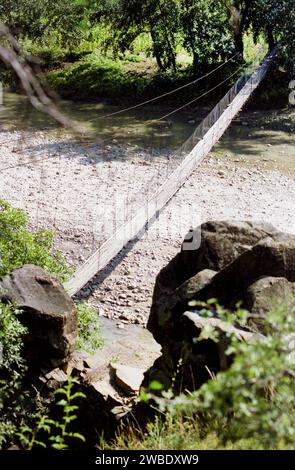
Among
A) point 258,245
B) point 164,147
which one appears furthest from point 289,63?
point 258,245

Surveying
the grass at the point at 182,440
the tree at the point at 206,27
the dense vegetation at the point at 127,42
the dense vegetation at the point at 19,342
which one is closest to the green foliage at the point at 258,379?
the grass at the point at 182,440

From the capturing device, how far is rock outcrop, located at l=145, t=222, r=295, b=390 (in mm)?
6184

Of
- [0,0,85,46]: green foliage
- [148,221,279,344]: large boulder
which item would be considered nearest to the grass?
[148,221,279,344]: large boulder

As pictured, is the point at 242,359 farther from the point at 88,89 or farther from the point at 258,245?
the point at 88,89

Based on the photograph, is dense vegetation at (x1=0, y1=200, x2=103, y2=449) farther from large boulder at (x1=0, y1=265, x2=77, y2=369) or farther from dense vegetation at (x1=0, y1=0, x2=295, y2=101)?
dense vegetation at (x1=0, y1=0, x2=295, y2=101)

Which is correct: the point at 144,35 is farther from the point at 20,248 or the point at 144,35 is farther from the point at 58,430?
A: the point at 58,430

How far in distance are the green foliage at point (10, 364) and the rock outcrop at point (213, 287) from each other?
1469 mm

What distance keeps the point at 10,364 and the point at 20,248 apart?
2.21m

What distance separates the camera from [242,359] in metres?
3.28

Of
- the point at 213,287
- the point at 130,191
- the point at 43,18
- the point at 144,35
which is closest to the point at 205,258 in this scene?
the point at 213,287

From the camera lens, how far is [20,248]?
9.39m

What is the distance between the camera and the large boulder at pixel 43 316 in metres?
8.02

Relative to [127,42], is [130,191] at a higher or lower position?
lower
